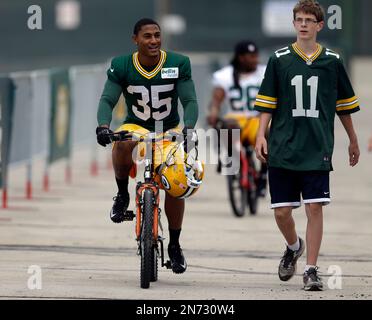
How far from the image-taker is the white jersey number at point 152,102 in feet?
32.5

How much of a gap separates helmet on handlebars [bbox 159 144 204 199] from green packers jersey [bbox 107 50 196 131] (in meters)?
0.38

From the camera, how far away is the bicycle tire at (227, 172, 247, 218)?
14758 millimetres

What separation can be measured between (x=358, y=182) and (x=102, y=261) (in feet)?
25.6

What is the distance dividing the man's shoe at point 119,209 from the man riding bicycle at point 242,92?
489 centimetres

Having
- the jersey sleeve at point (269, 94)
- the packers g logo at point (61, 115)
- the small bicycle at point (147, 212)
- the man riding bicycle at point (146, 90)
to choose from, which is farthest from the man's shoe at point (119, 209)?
the packers g logo at point (61, 115)

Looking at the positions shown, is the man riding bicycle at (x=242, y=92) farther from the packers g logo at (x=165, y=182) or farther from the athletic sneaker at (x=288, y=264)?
the packers g logo at (x=165, y=182)

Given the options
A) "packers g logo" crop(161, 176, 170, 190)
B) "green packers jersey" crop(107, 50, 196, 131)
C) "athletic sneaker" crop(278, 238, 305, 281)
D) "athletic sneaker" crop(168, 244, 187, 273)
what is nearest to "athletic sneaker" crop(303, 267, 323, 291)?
"athletic sneaker" crop(278, 238, 305, 281)

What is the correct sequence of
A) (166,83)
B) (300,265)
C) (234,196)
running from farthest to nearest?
(234,196) < (300,265) < (166,83)

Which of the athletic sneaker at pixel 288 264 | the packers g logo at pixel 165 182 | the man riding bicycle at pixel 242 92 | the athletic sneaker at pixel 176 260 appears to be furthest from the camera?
the man riding bicycle at pixel 242 92

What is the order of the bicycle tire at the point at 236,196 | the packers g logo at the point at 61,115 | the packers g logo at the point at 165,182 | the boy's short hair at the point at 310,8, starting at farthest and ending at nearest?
the packers g logo at the point at 61,115 → the bicycle tire at the point at 236,196 → the packers g logo at the point at 165,182 → the boy's short hair at the point at 310,8

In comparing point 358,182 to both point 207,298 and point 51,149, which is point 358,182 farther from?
point 207,298

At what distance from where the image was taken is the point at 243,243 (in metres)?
12.7

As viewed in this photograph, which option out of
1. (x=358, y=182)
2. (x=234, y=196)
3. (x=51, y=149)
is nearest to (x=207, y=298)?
Answer: (x=234, y=196)

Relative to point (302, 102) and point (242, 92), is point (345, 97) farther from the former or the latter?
point (242, 92)
